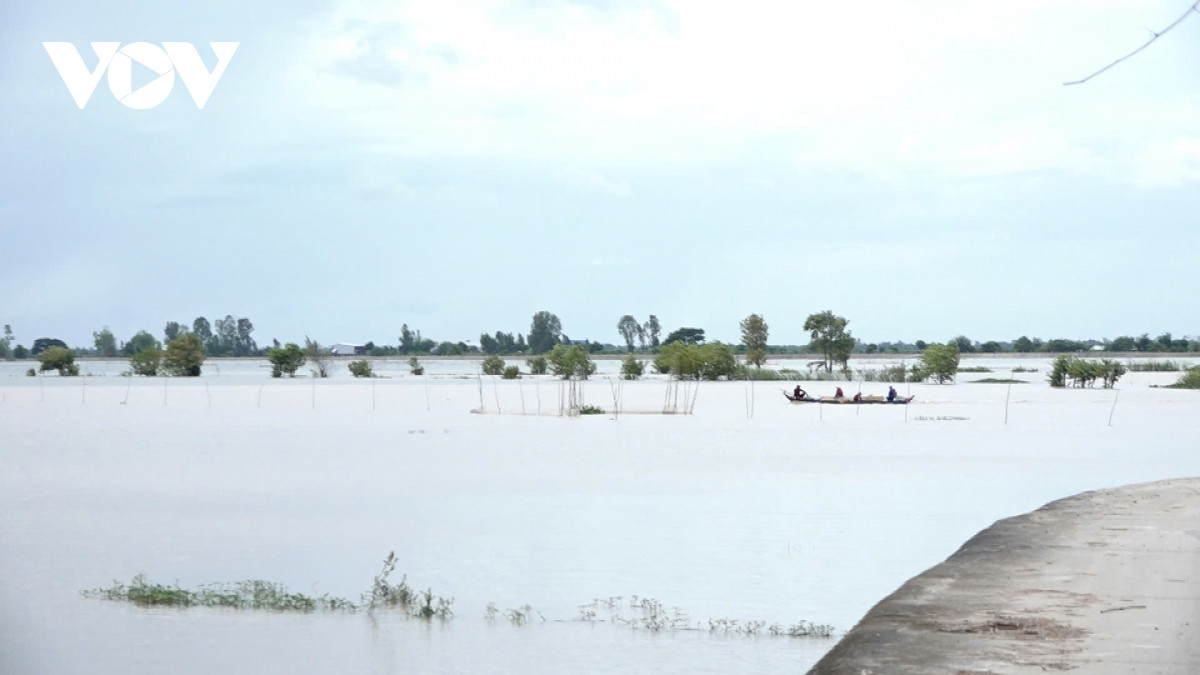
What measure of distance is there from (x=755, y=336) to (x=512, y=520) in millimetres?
47753

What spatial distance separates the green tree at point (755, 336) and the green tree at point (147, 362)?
90.5ft

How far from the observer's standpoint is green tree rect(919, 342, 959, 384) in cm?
4706

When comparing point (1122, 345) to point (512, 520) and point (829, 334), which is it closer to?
point (829, 334)

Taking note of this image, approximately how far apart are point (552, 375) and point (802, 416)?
31749mm

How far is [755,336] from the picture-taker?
60.0 metres

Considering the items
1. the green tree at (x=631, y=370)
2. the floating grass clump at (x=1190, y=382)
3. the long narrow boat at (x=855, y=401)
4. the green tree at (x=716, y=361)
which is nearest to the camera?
the long narrow boat at (x=855, y=401)

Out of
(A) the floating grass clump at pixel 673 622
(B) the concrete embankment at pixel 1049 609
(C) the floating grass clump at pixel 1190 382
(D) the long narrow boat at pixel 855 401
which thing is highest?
(C) the floating grass clump at pixel 1190 382

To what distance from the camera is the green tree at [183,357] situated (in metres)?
59.3

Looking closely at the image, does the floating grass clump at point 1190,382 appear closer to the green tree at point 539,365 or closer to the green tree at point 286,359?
the green tree at point 539,365

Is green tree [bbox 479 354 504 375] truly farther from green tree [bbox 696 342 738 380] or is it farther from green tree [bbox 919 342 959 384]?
green tree [bbox 919 342 959 384]

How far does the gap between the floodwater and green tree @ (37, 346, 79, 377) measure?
117ft

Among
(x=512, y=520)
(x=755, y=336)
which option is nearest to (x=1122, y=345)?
(x=755, y=336)

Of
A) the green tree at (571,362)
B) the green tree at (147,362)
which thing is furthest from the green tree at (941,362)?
the green tree at (147,362)

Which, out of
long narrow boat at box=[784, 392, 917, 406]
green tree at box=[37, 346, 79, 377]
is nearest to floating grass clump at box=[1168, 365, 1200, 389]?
long narrow boat at box=[784, 392, 917, 406]
